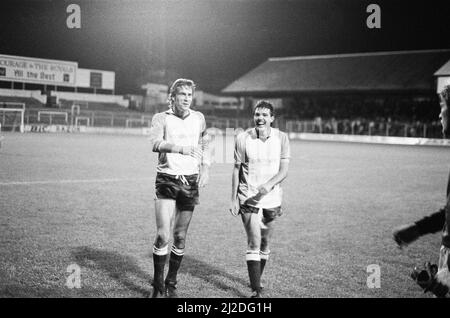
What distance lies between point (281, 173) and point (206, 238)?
8.34ft

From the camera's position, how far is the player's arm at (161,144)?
Result: 4.52 meters

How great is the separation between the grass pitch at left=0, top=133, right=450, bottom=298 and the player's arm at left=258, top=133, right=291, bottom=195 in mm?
1048

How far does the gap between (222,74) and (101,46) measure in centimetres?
1364

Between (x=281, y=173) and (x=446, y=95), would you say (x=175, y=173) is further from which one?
(x=446, y=95)

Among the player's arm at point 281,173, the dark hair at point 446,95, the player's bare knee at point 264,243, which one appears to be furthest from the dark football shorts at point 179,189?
the dark hair at point 446,95

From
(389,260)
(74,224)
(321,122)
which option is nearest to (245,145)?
(389,260)

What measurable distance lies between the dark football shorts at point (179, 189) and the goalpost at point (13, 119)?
3305cm

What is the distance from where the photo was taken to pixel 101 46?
52062mm

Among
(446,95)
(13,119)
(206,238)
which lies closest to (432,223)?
(446,95)

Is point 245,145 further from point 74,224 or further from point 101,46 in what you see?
point 101,46

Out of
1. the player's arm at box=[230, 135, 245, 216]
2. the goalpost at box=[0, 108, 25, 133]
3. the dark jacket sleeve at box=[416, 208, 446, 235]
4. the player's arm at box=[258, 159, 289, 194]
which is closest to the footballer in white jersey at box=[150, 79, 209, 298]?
the player's arm at box=[230, 135, 245, 216]

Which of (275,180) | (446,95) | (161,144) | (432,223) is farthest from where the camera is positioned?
(275,180)

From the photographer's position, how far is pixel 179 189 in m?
4.66

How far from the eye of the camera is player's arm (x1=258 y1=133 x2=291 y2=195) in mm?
4574
